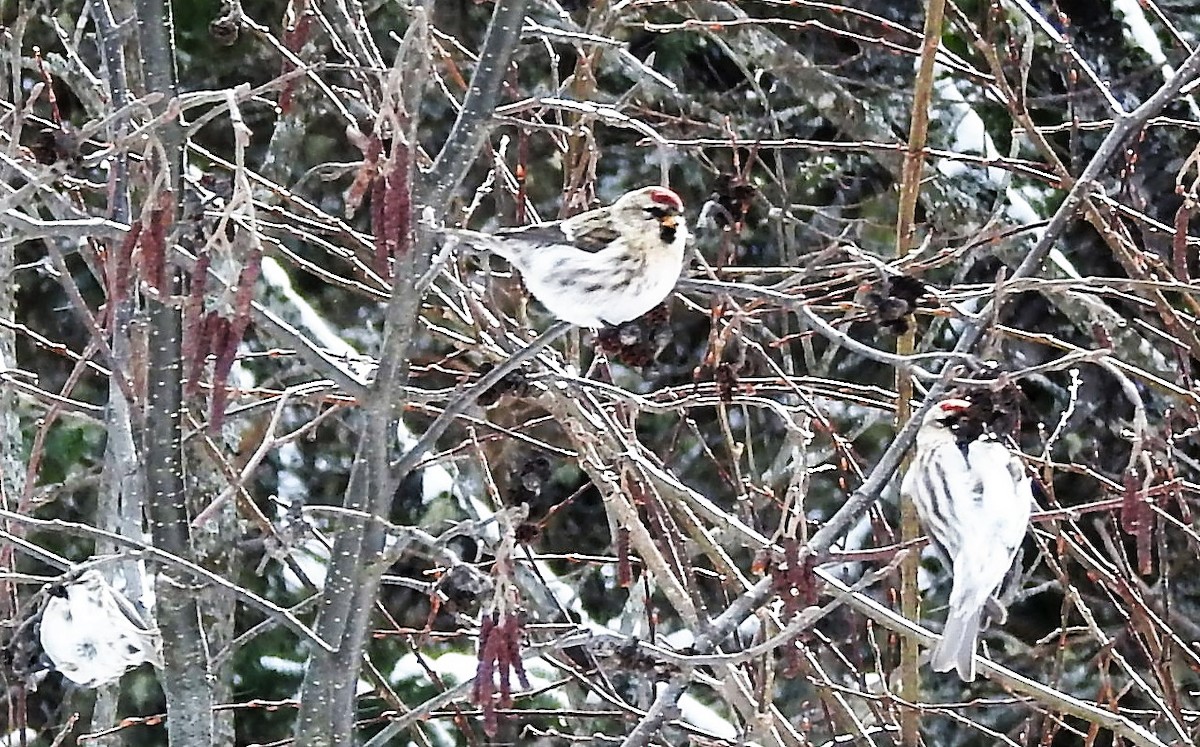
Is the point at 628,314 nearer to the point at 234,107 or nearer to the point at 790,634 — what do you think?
the point at 790,634

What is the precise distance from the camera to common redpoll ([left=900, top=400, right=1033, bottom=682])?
1.71 m

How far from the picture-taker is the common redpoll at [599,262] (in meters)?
1.86

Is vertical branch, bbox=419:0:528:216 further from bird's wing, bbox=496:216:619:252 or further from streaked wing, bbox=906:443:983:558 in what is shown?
streaked wing, bbox=906:443:983:558

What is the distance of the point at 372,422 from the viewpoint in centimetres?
165

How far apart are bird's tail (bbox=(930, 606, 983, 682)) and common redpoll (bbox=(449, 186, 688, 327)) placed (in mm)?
550

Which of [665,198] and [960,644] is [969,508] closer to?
[960,644]

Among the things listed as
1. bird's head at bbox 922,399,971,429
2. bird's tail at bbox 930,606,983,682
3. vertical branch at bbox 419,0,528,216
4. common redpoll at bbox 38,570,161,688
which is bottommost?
common redpoll at bbox 38,570,161,688

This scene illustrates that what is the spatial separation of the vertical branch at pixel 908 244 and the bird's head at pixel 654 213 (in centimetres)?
41

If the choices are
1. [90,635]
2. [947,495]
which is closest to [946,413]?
[947,495]

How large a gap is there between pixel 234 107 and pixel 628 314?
796 millimetres

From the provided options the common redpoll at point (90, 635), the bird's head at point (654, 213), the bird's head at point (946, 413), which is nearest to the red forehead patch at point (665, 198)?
the bird's head at point (654, 213)

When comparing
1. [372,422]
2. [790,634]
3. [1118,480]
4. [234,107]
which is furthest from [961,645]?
[1118,480]

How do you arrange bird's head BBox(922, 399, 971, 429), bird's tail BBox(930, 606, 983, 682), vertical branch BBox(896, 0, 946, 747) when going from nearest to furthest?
bird's head BBox(922, 399, 971, 429) → bird's tail BBox(930, 606, 983, 682) → vertical branch BBox(896, 0, 946, 747)

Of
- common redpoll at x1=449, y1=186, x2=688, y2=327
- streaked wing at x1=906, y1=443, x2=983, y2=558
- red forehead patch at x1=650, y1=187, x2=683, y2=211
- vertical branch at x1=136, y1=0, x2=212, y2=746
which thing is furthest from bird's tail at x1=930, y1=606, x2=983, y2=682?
vertical branch at x1=136, y1=0, x2=212, y2=746
